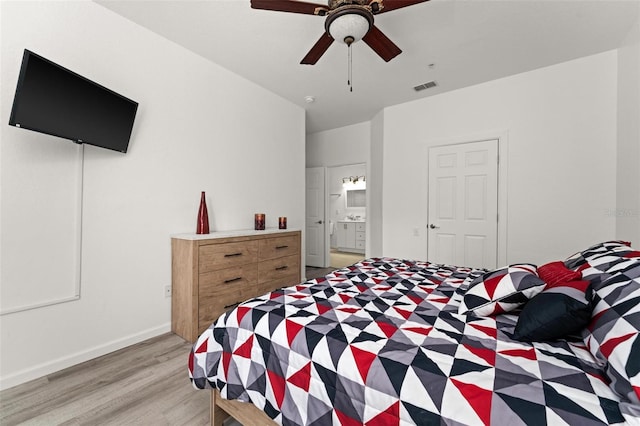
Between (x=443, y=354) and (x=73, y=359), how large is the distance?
2457mm

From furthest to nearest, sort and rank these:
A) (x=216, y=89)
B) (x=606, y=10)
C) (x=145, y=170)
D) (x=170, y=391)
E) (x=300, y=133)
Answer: (x=300, y=133), (x=216, y=89), (x=145, y=170), (x=606, y=10), (x=170, y=391)

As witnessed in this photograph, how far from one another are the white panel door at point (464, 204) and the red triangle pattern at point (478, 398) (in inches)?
119

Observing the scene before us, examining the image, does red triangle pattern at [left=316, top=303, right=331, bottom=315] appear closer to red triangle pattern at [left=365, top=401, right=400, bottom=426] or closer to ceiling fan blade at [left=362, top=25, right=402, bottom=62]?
red triangle pattern at [left=365, top=401, right=400, bottom=426]

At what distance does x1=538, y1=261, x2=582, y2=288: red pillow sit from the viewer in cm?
117

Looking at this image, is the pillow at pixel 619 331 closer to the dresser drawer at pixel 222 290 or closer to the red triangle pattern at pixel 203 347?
the red triangle pattern at pixel 203 347

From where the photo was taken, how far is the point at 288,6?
5.26ft

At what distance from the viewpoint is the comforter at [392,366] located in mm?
704

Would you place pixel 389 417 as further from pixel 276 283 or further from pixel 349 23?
pixel 276 283

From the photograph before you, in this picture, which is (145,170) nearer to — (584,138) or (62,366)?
(62,366)

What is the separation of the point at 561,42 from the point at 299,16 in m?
2.44

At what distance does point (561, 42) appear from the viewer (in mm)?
2494

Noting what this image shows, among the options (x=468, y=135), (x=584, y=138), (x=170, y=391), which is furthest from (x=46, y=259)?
(x=584, y=138)

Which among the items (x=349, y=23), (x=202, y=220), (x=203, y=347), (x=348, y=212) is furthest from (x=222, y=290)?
(x=348, y=212)

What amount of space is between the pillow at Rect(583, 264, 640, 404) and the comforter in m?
0.05
